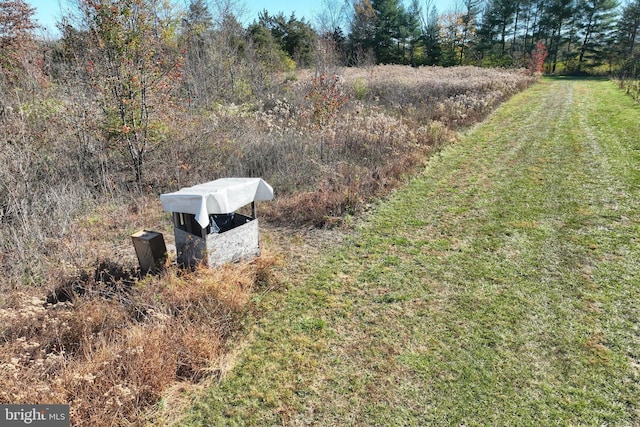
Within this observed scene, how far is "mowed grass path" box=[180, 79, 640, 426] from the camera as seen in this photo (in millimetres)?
2377

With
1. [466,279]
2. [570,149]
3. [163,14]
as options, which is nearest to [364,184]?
[466,279]

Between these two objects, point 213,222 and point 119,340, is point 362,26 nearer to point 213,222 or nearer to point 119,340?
point 213,222

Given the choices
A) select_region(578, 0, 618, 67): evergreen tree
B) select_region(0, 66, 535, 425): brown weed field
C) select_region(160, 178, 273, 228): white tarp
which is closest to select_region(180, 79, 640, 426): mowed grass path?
select_region(0, 66, 535, 425): brown weed field

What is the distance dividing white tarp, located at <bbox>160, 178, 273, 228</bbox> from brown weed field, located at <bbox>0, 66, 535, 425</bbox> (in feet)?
2.10

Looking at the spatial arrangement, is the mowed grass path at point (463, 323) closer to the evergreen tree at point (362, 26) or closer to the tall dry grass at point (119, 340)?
the tall dry grass at point (119, 340)

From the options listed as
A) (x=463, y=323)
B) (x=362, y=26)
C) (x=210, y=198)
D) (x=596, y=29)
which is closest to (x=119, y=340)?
(x=210, y=198)

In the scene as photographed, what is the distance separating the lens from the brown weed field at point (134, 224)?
2451 millimetres

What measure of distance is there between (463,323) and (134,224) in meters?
4.74

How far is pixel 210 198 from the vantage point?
3.45 m

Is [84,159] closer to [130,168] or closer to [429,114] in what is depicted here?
[130,168]

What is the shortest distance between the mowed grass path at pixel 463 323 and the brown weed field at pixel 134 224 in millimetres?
437

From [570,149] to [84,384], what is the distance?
10.0 meters

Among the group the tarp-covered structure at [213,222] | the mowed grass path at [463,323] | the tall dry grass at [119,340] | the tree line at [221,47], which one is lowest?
the mowed grass path at [463,323]

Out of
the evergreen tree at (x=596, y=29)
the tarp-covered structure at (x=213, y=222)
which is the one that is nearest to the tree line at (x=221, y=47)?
the evergreen tree at (x=596, y=29)
